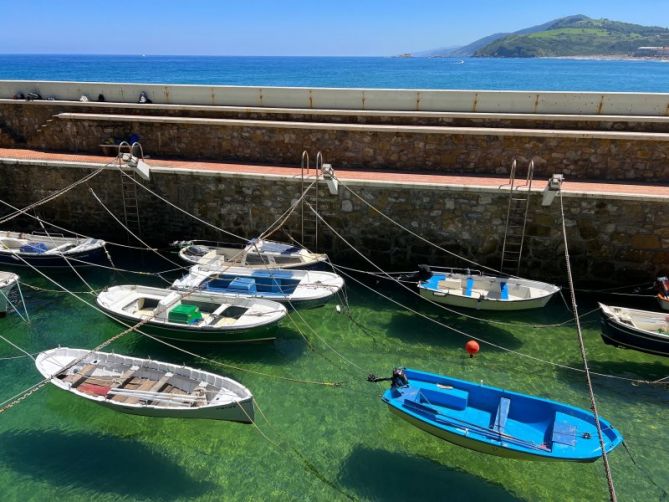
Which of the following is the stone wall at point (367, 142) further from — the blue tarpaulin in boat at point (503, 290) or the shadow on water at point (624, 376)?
the shadow on water at point (624, 376)

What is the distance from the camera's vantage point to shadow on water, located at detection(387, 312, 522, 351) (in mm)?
12062

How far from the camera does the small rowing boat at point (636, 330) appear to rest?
10.6 meters

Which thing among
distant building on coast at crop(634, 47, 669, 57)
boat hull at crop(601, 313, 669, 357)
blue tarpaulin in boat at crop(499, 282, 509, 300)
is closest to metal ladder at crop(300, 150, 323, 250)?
blue tarpaulin in boat at crop(499, 282, 509, 300)

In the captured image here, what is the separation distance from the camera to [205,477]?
8.26 meters

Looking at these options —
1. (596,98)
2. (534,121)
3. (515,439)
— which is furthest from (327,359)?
(596,98)

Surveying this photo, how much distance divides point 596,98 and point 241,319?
514 inches

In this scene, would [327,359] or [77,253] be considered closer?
[327,359]

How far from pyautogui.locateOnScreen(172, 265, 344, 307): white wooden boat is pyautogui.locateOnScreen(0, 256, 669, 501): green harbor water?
72cm

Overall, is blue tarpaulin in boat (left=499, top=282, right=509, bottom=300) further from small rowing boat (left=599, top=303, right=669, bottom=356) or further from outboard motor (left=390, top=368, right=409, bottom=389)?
outboard motor (left=390, top=368, right=409, bottom=389)

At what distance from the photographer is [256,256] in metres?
14.3

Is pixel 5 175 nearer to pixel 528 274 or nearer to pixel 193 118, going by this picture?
pixel 193 118

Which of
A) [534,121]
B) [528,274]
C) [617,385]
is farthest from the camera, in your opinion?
[534,121]

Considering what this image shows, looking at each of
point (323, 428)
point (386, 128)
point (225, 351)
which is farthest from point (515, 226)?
point (225, 351)

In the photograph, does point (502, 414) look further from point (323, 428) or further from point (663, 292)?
point (663, 292)
